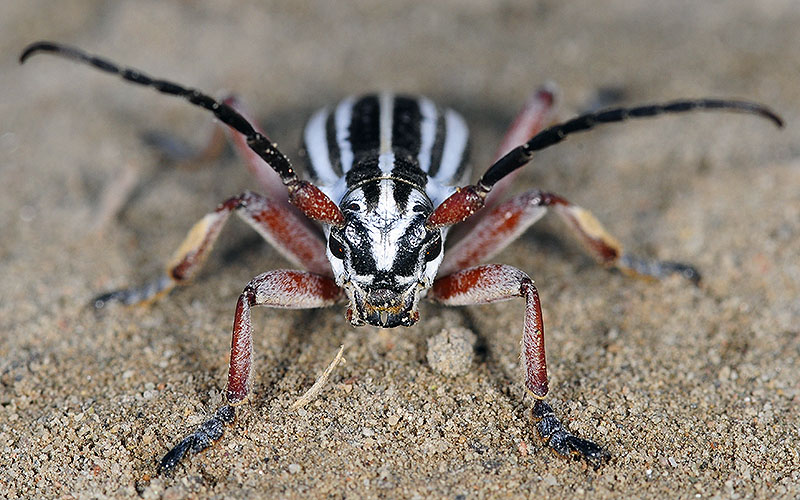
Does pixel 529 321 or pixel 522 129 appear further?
pixel 522 129

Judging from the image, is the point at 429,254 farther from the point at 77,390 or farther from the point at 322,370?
the point at 77,390

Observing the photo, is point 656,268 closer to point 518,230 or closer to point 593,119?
point 518,230

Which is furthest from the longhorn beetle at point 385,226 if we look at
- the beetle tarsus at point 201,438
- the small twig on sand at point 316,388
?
the small twig on sand at point 316,388

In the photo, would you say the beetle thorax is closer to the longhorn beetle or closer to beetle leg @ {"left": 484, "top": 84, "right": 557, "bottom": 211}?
the longhorn beetle

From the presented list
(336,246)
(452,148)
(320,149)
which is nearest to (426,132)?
(452,148)

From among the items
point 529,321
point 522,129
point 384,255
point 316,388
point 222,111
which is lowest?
point 316,388

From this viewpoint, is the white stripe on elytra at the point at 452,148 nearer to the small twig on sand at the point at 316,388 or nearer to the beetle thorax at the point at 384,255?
the beetle thorax at the point at 384,255
